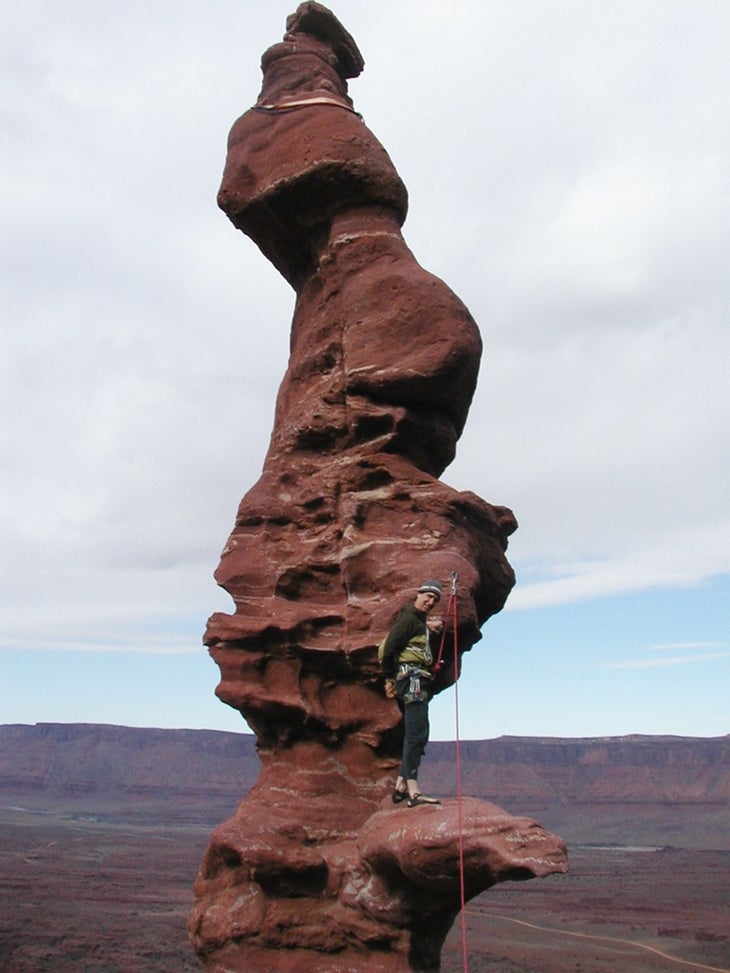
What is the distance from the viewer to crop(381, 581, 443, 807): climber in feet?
22.4

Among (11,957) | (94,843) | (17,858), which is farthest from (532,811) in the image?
(11,957)

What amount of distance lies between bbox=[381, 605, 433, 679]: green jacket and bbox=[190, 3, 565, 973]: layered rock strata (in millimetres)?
445

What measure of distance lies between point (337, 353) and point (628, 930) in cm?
2452

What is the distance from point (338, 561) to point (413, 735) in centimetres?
197

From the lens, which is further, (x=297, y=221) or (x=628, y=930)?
(x=628, y=930)

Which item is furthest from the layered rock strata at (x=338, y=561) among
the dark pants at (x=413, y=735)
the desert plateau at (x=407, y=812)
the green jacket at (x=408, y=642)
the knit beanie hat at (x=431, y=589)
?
the desert plateau at (x=407, y=812)

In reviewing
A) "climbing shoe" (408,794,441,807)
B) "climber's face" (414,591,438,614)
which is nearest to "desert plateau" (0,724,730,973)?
"climbing shoe" (408,794,441,807)

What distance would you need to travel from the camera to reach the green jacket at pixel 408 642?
6805mm

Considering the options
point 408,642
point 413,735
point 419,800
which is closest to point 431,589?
point 408,642

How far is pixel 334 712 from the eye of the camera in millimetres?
8133

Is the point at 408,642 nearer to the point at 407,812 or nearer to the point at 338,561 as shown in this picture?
the point at 407,812

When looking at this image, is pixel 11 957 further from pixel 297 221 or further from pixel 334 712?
pixel 297 221

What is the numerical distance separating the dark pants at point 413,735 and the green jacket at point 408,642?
308 millimetres

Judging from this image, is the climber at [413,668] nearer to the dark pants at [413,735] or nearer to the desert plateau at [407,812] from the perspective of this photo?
the dark pants at [413,735]
